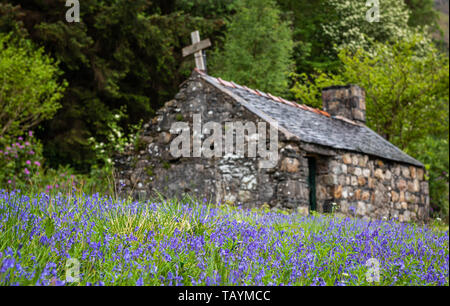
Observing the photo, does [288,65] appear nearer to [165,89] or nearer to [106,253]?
[165,89]

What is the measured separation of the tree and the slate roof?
22.5ft

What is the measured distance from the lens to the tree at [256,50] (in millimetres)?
20031

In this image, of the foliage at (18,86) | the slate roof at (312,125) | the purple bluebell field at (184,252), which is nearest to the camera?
the purple bluebell field at (184,252)

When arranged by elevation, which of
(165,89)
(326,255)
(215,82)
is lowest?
(326,255)

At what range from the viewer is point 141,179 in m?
10.8

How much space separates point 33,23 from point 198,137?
8298 mm

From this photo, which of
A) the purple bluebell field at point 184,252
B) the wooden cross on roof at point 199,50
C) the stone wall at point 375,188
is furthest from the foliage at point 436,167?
the purple bluebell field at point 184,252

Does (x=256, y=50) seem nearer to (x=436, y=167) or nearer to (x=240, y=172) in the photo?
(x=436, y=167)

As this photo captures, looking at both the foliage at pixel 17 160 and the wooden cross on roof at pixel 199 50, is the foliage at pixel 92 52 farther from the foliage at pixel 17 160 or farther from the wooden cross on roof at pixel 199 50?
the wooden cross on roof at pixel 199 50

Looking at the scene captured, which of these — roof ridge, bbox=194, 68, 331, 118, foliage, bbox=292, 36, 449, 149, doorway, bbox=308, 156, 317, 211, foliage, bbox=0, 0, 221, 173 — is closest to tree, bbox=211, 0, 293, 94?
foliage, bbox=0, 0, 221, 173

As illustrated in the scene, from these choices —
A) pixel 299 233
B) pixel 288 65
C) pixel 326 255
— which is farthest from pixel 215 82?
pixel 288 65

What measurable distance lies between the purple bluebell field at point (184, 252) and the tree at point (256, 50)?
16133 millimetres

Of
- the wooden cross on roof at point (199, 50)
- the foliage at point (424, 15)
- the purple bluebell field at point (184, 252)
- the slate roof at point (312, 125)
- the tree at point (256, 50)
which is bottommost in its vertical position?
the purple bluebell field at point (184, 252)

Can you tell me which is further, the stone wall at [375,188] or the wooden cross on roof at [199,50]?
the wooden cross on roof at [199,50]
